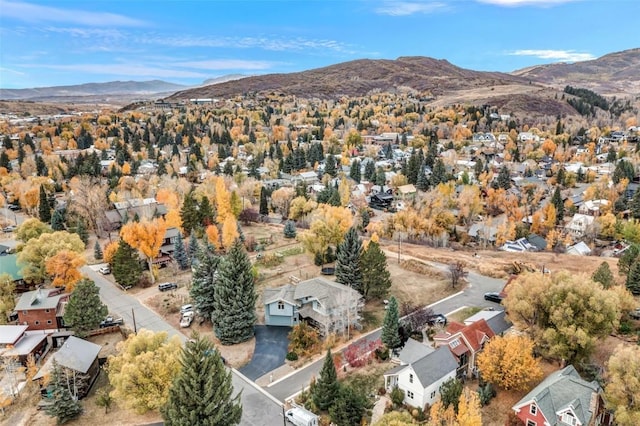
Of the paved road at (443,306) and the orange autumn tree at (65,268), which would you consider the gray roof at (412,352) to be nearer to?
the paved road at (443,306)

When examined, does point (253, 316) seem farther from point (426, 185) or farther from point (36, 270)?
point (426, 185)

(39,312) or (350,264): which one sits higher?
(350,264)

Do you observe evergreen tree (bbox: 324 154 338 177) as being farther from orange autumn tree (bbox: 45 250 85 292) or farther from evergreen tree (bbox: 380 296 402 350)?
evergreen tree (bbox: 380 296 402 350)

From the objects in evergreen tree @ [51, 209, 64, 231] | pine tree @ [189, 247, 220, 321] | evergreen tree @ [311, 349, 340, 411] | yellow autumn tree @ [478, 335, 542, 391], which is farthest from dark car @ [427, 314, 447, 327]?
evergreen tree @ [51, 209, 64, 231]

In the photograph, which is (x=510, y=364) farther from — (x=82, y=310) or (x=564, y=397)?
(x=82, y=310)

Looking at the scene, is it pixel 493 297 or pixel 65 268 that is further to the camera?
pixel 65 268

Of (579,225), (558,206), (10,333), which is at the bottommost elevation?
(579,225)

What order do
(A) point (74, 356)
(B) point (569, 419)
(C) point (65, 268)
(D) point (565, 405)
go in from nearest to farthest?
(B) point (569, 419) → (D) point (565, 405) → (A) point (74, 356) → (C) point (65, 268)

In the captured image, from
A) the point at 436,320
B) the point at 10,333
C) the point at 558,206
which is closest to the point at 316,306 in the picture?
the point at 436,320
